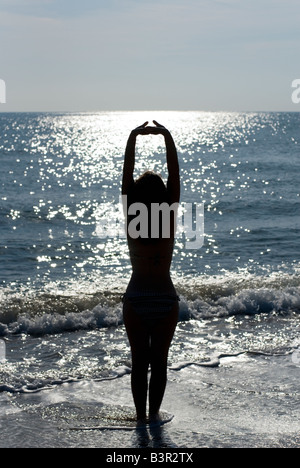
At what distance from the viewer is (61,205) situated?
26203 millimetres

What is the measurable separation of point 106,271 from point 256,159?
126 ft

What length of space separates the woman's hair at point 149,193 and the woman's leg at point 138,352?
2.00 feet

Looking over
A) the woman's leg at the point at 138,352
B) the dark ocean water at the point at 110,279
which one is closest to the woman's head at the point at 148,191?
the woman's leg at the point at 138,352

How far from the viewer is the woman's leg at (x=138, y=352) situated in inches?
197

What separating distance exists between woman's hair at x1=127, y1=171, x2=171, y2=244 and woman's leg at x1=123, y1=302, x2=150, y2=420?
610 mm

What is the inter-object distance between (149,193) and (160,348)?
1.21m

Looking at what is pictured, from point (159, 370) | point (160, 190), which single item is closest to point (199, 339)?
point (159, 370)

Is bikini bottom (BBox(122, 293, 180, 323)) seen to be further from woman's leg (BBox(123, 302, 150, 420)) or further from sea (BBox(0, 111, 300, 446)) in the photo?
sea (BBox(0, 111, 300, 446))

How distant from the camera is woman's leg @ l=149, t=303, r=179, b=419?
5.00m

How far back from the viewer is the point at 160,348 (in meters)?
5.04

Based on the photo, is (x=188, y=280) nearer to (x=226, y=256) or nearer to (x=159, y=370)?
(x=226, y=256)

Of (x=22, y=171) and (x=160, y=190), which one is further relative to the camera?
(x=22, y=171)

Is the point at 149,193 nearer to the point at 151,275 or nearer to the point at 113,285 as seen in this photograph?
the point at 151,275
